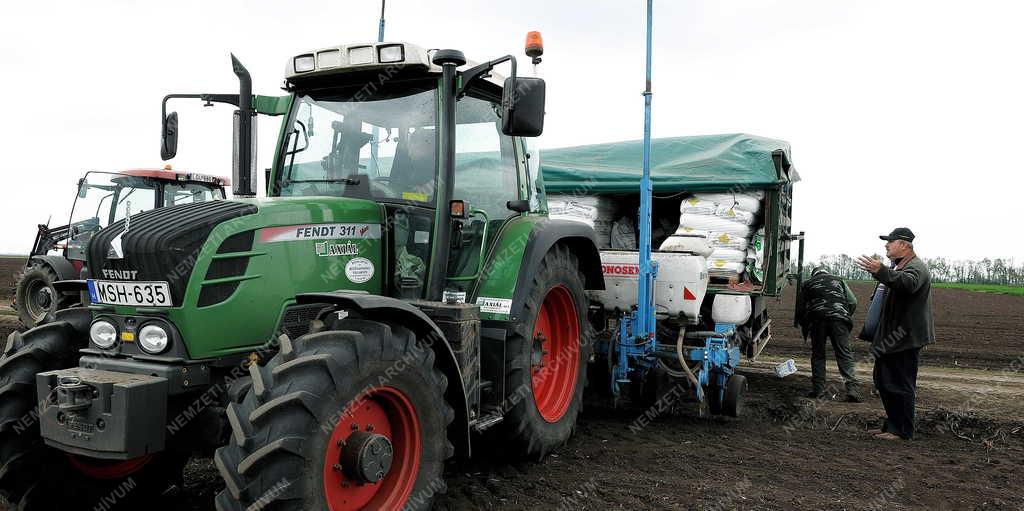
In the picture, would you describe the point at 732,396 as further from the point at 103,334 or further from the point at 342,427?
the point at 103,334

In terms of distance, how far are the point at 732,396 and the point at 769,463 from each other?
4.20 ft

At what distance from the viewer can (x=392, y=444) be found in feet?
11.4

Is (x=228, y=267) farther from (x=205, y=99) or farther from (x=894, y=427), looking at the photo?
(x=894, y=427)

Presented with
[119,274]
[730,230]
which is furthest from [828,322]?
[119,274]

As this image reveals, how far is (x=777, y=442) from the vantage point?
18.8ft

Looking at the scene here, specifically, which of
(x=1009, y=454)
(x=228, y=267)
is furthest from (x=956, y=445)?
(x=228, y=267)

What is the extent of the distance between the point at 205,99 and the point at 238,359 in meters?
1.74

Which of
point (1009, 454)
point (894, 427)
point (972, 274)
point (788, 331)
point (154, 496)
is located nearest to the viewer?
point (154, 496)

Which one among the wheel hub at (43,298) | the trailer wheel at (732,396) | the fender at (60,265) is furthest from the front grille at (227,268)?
the wheel hub at (43,298)

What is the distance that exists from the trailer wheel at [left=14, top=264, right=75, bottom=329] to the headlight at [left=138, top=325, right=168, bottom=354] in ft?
27.5

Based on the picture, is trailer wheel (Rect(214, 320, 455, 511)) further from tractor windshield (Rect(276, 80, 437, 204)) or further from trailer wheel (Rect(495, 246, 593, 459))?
tractor windshield (Rect(276, 80, 437, 204))

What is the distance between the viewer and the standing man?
7516 millimetres

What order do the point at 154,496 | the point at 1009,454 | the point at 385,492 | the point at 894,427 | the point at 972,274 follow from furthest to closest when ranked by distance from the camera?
the point at 972,274 → the point at 894,427 → the point at 1009,454 → the point at 154,496 → the point at 385,492

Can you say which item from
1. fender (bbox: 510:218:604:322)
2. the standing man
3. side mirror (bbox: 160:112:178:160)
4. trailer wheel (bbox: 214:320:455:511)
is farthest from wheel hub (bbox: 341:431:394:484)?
the standing man
